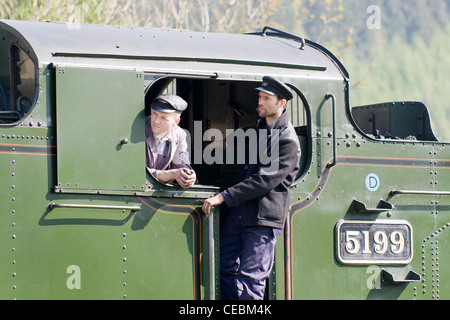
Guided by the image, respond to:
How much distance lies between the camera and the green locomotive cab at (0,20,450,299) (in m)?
5.62

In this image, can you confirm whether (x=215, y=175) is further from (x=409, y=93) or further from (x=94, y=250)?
(x=409, y=93)

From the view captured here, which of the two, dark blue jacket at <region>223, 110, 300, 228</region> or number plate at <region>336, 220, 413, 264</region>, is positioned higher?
dark blue jacket at <region>223, 110, 300, 228</region>

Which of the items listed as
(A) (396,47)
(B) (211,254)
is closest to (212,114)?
(B) (211,254)

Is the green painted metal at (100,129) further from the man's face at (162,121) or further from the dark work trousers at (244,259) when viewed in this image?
the dark work trousers at (244,259)

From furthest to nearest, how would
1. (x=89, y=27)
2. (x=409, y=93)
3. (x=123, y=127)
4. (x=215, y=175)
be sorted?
(x=409, y=93) → (x=215, y=175) → (x=89, y=27) → (x=123, y=127)

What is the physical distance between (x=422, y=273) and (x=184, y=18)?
13156mm

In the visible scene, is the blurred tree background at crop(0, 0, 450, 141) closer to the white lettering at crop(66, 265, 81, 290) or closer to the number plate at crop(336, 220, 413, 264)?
the number plate at crop(336, 220, 413, 264)

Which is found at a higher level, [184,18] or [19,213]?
[184,18]

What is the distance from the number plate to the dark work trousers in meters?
0.80

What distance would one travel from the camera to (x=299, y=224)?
21.2ft

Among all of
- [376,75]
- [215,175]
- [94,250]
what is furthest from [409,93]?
[94,250]

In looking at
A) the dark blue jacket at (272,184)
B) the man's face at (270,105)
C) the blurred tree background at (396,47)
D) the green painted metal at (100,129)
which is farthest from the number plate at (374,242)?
the blurred tree background at (396,47)

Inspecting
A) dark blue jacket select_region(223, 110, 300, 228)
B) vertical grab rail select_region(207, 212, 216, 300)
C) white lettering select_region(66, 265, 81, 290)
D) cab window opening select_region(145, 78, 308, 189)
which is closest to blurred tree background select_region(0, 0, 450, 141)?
cab window opening select_region(145, 78, 308, 189)
